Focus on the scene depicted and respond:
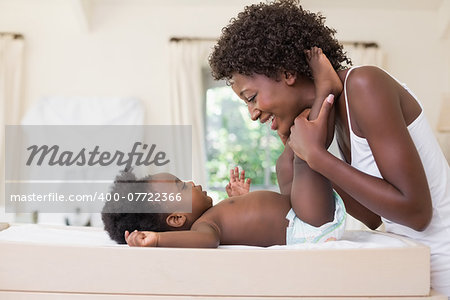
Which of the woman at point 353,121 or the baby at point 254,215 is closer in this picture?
the woman at point 353,121

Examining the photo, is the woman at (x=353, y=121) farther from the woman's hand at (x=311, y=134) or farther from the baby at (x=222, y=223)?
the baby at (x=222, y=223)

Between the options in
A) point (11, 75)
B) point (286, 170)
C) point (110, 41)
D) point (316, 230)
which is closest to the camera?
point (316, 230)

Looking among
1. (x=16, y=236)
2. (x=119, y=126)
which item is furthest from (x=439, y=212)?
(x=119, y=126)

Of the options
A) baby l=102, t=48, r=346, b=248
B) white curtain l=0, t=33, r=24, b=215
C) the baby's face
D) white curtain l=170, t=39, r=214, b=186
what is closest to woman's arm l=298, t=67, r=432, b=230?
baby l=102, t=48, r=346, b=248

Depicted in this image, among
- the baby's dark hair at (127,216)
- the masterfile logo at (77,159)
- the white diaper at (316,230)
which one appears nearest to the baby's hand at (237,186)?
the baby's dark hair at (127,216)

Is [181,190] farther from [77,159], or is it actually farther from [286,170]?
[77,159]

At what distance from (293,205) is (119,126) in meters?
3.19

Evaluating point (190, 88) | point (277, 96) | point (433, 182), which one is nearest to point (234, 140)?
point (190, 88)

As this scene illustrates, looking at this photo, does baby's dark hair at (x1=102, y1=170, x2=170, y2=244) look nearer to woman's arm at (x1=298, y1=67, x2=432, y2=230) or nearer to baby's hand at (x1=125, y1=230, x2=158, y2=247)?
baby's hand at (x1=125, y1=230, x2=158, y2=247)

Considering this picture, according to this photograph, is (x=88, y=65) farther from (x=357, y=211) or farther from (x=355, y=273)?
(x=355, y=273)

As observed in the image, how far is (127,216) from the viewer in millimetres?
1478

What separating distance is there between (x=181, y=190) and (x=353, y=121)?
2.11 feet

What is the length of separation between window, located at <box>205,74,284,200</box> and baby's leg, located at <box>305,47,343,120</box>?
363 cm

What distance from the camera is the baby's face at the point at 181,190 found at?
1550 millimetres
